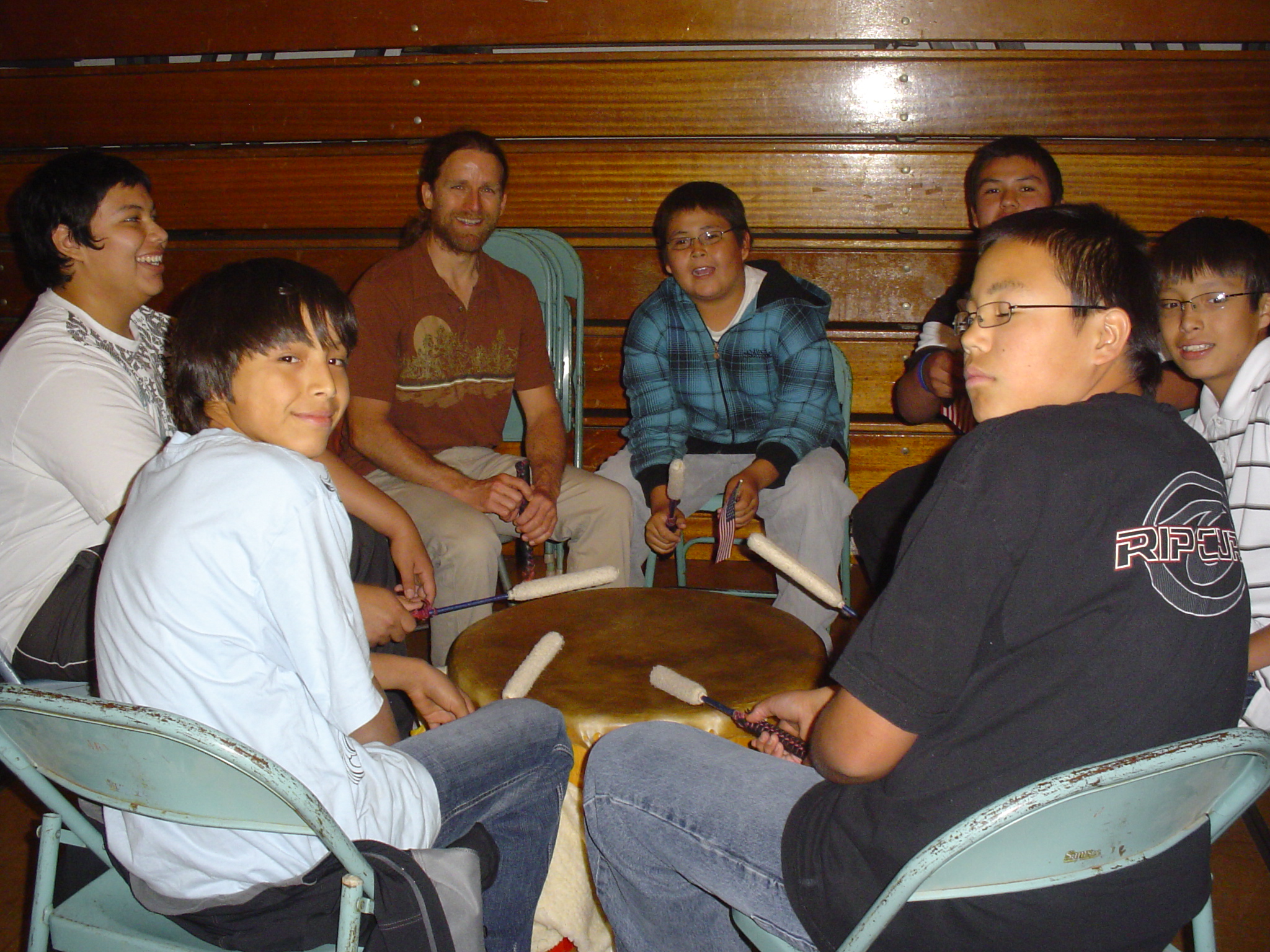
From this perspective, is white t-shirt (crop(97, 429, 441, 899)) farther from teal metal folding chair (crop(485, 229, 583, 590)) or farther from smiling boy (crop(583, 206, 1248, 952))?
teal metal folding chair (crop(485, 229, 583, 590))

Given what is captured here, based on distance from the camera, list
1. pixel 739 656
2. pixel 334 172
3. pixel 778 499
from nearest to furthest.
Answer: pixel 739 656, pixel 778 499, pixel 334 172

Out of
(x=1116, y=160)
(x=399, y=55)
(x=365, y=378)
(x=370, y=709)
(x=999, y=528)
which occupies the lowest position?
(x=370, y=709)

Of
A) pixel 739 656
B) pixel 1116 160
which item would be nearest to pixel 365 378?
pixel 739 656

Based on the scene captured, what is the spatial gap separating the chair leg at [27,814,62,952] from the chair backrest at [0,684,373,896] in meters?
0.25

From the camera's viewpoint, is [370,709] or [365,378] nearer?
[370,709]

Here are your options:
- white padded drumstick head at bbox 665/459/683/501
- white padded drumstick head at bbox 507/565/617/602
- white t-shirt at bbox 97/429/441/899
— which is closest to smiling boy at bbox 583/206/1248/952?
white t-shirt at bbox 97/429/441/899

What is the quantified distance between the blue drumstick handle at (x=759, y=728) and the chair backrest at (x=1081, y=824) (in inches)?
19.2

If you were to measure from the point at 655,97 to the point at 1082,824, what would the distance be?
3452 millimetres

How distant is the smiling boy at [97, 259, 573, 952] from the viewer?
1.11 meters

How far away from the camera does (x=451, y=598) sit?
269cm

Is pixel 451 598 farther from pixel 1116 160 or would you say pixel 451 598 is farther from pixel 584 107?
pixel 1116 160

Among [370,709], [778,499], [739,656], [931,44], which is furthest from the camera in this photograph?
[931,44]

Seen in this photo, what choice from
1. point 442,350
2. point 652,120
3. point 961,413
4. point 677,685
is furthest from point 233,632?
point 652,120

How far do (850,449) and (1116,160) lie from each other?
1575mm
